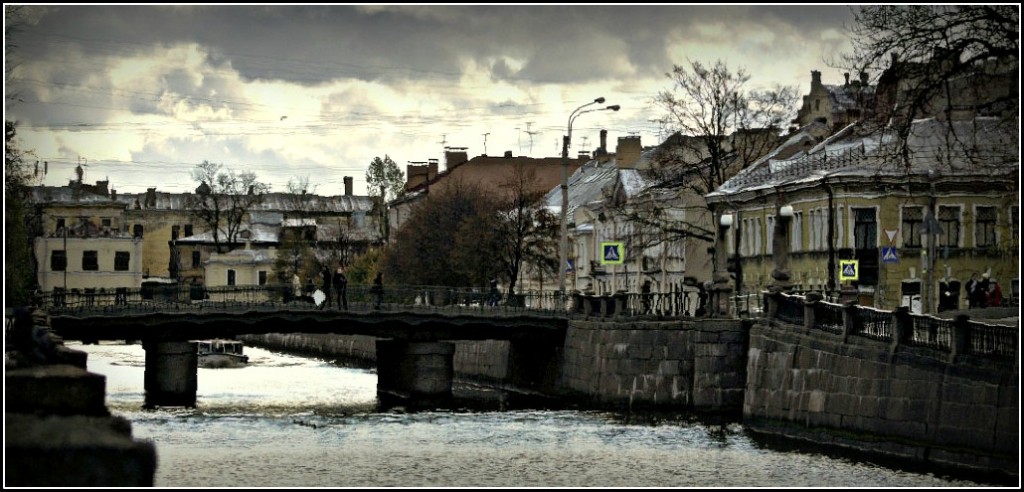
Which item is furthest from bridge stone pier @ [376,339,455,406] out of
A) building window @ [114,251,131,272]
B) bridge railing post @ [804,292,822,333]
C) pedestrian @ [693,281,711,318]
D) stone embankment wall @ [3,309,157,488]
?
building window @ [114,251,131,272]

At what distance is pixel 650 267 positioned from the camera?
3354 inches

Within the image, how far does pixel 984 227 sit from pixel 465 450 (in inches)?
991

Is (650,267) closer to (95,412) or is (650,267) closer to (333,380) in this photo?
(333,380)

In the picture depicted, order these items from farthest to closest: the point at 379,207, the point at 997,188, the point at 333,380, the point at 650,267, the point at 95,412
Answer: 1. the point at 379,207
2. the point at 650,267
3. the point at 333,380
4. the point at 997,188
5. the point at 95,412

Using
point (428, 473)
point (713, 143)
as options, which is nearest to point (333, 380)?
point (713, 143)

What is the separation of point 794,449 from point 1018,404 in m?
8.99

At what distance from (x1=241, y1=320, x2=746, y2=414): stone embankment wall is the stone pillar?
11043 mm

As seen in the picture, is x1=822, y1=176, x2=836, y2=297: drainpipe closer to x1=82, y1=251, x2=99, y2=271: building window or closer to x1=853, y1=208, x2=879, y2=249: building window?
x1=853, y1=208, x2=879, y2=249: building window

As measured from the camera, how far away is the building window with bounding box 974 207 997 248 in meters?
59.0

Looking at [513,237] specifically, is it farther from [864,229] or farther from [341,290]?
[864,229]

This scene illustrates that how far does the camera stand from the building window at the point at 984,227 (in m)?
59.0

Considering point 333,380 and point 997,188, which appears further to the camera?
point 333,380

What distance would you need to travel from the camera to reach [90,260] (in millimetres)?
129125

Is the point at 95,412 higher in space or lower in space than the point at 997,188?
lower
